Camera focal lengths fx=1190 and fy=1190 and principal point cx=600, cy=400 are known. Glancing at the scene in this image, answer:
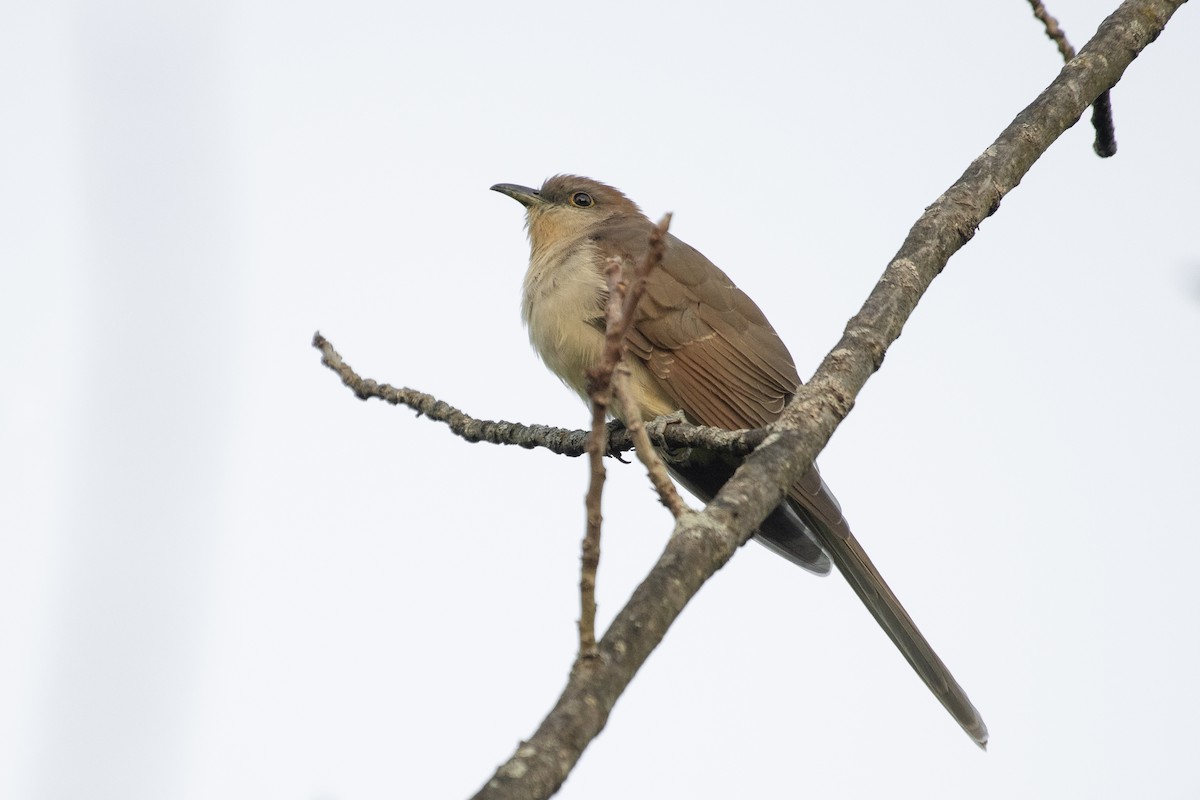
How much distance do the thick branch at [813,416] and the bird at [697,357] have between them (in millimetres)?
1341

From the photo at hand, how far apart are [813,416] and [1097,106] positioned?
189 centimetres

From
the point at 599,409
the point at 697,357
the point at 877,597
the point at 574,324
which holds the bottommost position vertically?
the point at 599,409

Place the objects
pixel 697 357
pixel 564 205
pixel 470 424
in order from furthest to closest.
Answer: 1. pixel 564 205
2. pixel 697 357
3. pixel 470 424

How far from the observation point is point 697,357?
4938 millimetres

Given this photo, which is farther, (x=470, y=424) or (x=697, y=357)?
(x=697, y=357)

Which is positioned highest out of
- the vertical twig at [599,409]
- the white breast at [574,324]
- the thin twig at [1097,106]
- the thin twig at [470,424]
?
the thin twig at [1097,106]

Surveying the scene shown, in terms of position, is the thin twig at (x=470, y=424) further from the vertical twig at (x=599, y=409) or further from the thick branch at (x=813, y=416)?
the vertical twig at (x=599, y=409)

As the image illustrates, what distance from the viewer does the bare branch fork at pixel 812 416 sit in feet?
5.41

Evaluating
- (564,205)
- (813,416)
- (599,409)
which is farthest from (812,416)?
(564,205)

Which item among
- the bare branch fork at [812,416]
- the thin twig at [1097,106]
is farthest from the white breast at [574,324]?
the thin twig at [1097,106]

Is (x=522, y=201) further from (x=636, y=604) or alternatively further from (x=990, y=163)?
(x=636, y=604)

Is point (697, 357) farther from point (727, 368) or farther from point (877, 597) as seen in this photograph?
point (877, 597)

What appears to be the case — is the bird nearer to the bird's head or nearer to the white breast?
the white breast

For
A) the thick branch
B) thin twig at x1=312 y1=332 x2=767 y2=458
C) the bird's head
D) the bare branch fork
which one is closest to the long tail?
thin twig at x1=312 y1=332 x2=767 y2=458
